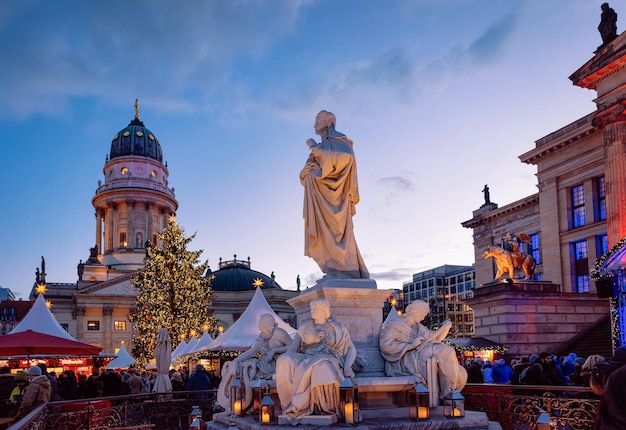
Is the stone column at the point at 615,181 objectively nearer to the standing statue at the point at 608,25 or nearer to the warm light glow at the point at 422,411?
the standing statue at the point at 608,25

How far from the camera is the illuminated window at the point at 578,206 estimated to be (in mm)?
38438

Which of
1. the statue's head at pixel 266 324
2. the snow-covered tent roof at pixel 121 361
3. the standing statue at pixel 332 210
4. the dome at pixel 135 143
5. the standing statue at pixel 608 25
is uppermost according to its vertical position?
the dome at pixel 135 143

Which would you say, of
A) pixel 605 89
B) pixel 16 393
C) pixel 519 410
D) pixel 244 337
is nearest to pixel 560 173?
pixel 605 89

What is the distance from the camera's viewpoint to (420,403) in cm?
746

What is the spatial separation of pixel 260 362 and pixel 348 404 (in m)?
1.95

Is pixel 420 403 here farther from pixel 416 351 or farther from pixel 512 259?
pixel 512 259

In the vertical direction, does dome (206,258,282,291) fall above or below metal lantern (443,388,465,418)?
above

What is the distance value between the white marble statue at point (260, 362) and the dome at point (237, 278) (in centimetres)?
8015

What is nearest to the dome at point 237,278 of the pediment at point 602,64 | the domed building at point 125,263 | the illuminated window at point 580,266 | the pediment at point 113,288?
the domed building at point 125,263

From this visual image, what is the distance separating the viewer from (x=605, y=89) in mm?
31641

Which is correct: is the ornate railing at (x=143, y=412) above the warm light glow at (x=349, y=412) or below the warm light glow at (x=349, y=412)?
below

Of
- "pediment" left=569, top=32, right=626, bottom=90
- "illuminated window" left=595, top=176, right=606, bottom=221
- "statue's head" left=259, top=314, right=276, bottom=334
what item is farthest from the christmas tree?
"statue's head" left=259, top=314, right=276, bottom=334

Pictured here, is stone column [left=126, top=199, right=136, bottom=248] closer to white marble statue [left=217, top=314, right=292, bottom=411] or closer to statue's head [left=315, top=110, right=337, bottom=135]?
statue's head [left=315, top=110, right=337, bottom=135]

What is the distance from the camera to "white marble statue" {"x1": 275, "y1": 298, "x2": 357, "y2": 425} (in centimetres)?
712
